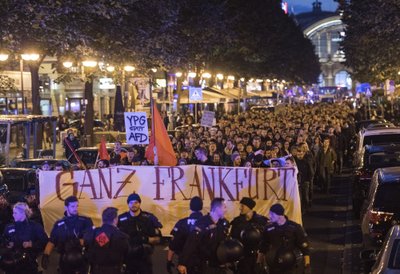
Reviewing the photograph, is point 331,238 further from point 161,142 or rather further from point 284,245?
point 284,245

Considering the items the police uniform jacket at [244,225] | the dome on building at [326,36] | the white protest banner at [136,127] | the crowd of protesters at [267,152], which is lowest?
the police uniform jacket at [244,225]

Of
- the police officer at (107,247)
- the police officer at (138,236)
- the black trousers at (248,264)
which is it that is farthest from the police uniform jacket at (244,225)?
the police officer at (107,247)

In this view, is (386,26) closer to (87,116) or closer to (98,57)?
(98,57)

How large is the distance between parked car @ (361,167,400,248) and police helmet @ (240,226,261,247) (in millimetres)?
2725

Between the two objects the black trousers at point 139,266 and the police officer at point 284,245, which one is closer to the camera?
the police officer at point 284,245

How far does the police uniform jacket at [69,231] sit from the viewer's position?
9.36m

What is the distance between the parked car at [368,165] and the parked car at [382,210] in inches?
175

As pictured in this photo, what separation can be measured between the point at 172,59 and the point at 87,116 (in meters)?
8.19

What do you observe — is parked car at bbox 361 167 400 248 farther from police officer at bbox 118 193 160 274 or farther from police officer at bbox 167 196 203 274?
police officer at bbox 118 193 160 274

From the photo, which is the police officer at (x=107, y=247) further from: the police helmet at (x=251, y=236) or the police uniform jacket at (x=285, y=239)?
the police uniform jacket at (x=285, y=239)

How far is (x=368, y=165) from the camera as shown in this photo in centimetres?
1730

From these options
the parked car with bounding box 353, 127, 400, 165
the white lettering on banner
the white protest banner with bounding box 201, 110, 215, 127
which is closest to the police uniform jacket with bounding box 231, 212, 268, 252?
the white lettering on banner

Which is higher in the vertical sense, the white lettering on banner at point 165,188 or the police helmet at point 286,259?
the white lettering on banner at point 165,188

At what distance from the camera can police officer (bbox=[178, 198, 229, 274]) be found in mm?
8906
